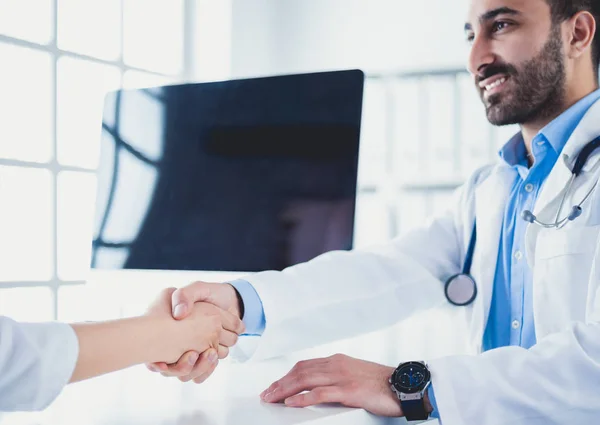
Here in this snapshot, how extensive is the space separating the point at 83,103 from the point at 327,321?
1.15 meters

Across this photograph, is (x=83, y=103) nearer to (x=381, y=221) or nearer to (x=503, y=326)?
(x=381, y=221)

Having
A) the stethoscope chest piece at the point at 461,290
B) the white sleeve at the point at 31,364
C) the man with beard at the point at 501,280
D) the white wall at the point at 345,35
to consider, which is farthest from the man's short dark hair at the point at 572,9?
the white sleeve at the point at 31,364

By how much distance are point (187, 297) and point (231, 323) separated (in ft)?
0.35

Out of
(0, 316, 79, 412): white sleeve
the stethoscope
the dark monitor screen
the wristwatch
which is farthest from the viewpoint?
the dark monitor screen

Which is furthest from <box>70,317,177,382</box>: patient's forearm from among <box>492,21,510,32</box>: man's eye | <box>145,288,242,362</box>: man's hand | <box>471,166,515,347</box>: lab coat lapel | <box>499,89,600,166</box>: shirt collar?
<box>492,21,510,32</box>: man's eye

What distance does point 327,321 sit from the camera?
1.43m

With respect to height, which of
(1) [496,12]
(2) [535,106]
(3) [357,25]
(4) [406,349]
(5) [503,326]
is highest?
(3) [357,25]

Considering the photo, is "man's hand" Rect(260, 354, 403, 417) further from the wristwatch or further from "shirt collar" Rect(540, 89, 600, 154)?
"shirt collar" Rect(540, 89, 600, 154)

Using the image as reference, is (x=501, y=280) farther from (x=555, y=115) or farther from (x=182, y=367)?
(x=182, y=367)

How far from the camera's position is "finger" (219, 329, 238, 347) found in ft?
3.89

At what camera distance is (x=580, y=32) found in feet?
5.17

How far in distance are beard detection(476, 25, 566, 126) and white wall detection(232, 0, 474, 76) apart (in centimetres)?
75

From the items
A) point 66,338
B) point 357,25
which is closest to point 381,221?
point 357,25

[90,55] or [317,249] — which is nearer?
[317,249]
